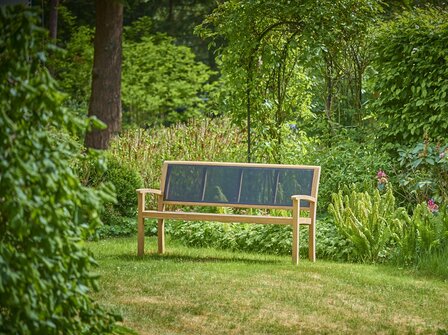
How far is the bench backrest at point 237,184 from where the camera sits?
8.04 m

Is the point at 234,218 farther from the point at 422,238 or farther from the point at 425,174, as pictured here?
the point at 425,174

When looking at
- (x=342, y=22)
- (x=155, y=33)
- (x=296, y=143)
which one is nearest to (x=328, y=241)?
(x=296, y=143)

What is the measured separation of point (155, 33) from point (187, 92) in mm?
3040

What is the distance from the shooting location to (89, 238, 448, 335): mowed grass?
5.39 metres

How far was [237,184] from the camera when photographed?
8.23 meters

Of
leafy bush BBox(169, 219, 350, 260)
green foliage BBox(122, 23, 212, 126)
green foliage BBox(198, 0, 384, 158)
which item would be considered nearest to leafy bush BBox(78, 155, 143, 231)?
leafy bush BBox(169, 219, 350, 260)

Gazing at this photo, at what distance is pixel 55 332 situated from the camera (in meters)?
3.65

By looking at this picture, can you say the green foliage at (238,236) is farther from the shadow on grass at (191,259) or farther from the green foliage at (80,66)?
the green foliage at (80,66)

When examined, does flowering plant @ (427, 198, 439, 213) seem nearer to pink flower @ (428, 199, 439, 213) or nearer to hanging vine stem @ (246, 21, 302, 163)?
pink flower @ (428, 199, 439, 213)

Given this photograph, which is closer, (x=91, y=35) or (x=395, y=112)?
(x=395, y=112)

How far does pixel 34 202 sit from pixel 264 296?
3.05 m

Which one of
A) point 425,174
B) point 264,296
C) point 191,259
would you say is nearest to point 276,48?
point 425,174

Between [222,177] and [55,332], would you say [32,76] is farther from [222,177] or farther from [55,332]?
[222,177]

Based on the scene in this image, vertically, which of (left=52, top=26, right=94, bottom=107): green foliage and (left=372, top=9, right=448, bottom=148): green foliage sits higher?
(left=52, top=26, right=94, bottom=107): green foliage
